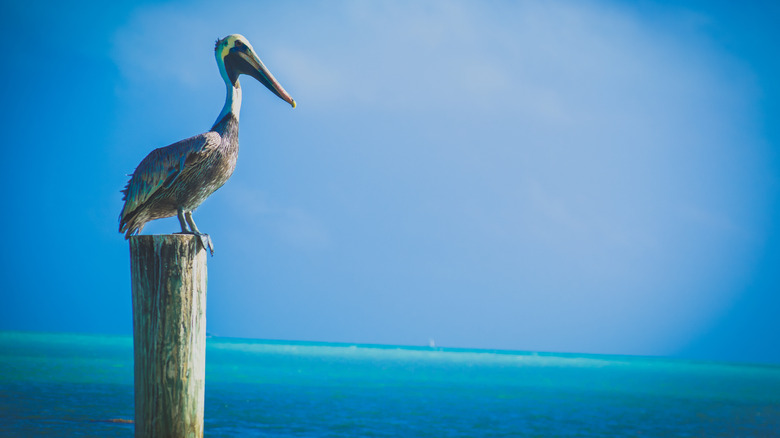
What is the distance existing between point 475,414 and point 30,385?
13.3 meters

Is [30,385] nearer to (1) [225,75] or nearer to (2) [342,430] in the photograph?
(2) [342,430]

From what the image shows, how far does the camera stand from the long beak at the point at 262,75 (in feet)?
15.9

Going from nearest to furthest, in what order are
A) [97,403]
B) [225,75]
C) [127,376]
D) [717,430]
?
1. [225,75]
2. [97,403]
3. [717,430]
4. [127,376]

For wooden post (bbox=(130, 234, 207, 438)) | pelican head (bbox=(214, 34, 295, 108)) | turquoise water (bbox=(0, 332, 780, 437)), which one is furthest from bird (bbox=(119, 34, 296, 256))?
turquoise water (bbox=(0, 332, 780, 437))

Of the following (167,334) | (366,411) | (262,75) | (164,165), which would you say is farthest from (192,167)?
(366,411)

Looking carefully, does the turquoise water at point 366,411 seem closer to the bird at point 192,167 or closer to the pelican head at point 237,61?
the bird at point 192,167

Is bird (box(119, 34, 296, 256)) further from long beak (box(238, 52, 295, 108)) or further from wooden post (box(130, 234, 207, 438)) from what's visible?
wooden post (box(130, 234, 207, 438))

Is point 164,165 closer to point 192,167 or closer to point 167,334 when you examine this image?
point 192,167

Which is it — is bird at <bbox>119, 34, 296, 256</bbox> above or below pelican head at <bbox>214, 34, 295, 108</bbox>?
below

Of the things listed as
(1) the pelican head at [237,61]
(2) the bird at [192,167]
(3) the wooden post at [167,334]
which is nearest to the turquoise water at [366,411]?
(2) the bird at [192,167]

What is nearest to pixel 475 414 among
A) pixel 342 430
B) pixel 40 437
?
pixel 342 430

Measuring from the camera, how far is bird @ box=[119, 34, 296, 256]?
4.51 metres

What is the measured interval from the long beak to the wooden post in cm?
205

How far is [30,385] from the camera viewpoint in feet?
61.4
